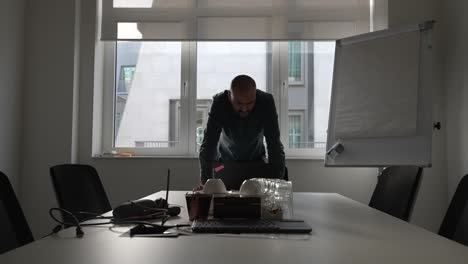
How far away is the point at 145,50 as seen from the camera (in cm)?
347

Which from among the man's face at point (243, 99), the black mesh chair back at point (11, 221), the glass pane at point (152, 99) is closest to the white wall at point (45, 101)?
the glass pane at point (152, 99)

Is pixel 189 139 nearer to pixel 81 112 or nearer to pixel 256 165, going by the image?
pixel 81 112

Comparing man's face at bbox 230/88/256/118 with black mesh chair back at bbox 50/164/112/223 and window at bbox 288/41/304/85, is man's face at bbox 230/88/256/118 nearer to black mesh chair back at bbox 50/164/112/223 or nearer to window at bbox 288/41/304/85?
black mesh chair back at bbox 50/164/112/223

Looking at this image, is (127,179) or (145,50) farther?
(145,50)

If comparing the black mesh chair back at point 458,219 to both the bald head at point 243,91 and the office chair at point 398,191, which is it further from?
the bald head at point 243,91

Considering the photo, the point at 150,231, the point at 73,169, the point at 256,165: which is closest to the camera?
the point at 150,231

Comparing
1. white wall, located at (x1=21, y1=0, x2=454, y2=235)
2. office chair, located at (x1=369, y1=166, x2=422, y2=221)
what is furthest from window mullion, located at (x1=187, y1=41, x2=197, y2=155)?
office chair, located at (x1=369, y1=166, x2=422, y2=221)

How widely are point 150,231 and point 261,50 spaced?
8.63 ft

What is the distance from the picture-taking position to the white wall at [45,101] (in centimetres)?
318

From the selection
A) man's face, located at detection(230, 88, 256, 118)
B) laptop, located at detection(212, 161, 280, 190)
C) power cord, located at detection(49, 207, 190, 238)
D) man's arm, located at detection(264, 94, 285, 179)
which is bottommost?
power cord, located at detection(49, 207, 190, 238)

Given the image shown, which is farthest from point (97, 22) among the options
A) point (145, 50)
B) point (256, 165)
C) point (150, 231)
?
point (150, 231)

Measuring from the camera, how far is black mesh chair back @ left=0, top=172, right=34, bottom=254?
1146 mm

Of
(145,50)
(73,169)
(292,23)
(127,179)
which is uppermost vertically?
(292,23)

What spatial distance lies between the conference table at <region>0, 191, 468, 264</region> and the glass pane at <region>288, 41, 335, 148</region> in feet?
7.40
